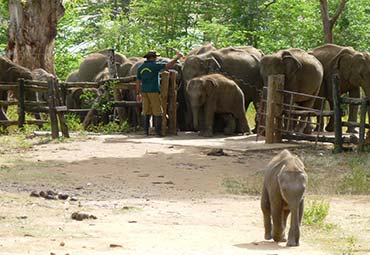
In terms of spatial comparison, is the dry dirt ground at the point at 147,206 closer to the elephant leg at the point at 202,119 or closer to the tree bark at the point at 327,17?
the elephant leg at the point at 202,119

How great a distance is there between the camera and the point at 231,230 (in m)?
9.89

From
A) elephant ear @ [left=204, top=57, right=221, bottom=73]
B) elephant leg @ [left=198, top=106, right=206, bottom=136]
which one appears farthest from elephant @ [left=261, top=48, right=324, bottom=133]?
elephant leg @ [left=198, top=106, right=206, bottom=136]

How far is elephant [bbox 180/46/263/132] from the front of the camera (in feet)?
81.9

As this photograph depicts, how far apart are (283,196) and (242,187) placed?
4.94 metres

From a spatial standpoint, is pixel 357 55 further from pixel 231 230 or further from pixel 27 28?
pixel 231 230

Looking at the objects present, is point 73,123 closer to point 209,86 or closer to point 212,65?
point 209,86

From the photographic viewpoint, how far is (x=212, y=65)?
82.4 feet

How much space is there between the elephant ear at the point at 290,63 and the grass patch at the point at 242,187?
31.0 ft

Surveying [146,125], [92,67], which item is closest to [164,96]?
[146,125]

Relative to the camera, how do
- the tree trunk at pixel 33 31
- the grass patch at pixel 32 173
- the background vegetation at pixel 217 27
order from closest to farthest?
the grass patch at pixel 32 173 → the tree trunk at pixel 33 31 → the background vegetation at pixel 217 27

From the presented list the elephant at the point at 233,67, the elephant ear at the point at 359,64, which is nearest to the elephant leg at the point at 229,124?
the elephant at the point at 233,67

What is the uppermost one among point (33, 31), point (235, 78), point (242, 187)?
point (33, 31)

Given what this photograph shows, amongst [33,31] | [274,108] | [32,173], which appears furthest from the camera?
[33,31]

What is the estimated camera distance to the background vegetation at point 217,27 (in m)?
36.0
